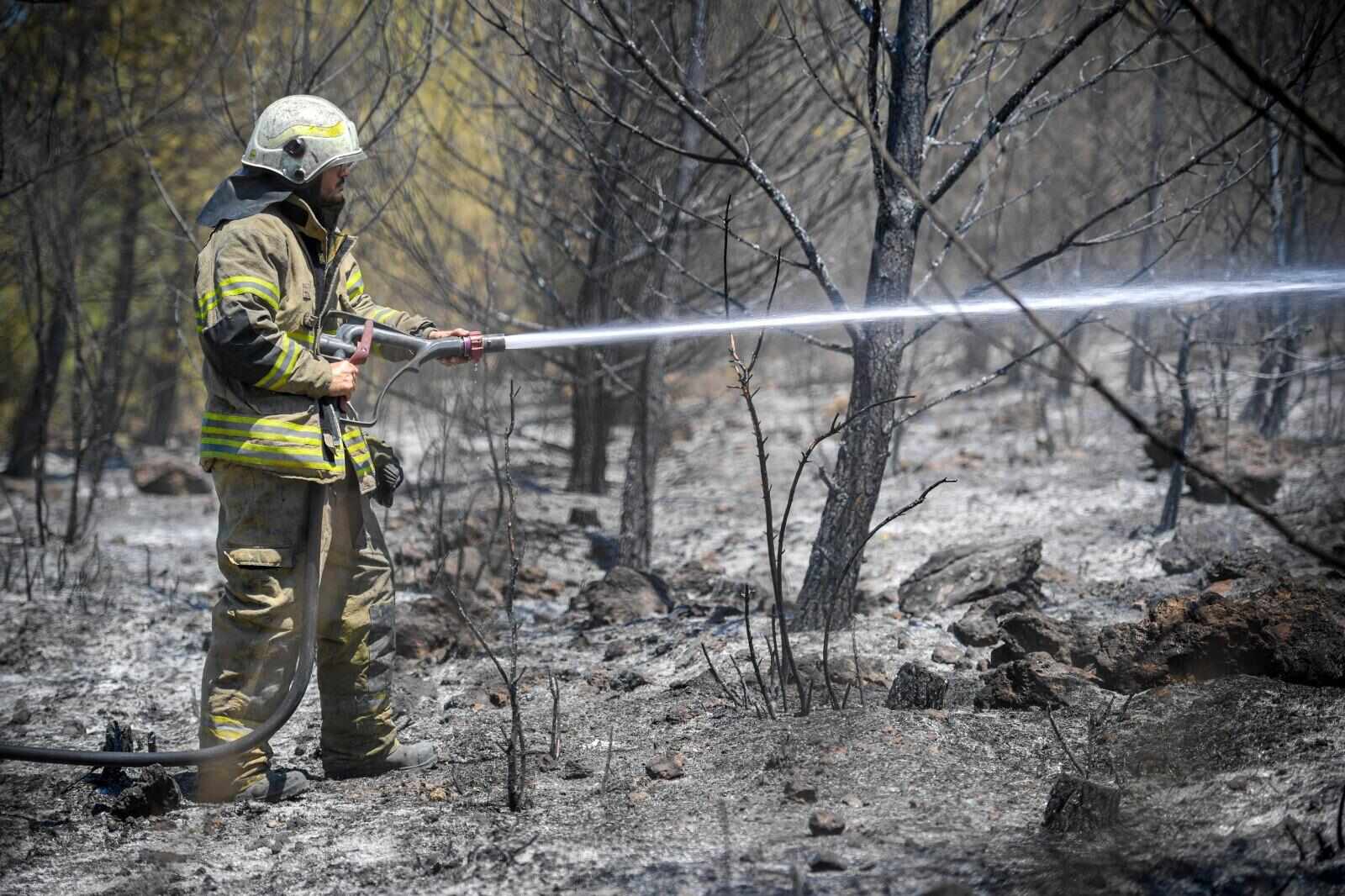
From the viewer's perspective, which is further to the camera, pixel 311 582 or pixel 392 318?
pixel 392 318

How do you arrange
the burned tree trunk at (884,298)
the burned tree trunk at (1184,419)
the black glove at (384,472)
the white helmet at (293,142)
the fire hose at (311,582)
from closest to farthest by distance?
the fire hose at (311,582) → the white helmet at (293,142) → the black glove at (384,472) → the burned tree trunk at (884,298) → the burned tree trunk at (1184,419)

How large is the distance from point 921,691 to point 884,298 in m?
1.43

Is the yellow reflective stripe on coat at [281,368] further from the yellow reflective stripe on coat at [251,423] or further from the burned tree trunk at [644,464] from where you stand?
the burned tree trunk at [644,464]

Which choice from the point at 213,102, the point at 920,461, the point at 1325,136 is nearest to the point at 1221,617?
the point at 1325,136

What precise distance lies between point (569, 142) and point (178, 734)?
2.91 metres

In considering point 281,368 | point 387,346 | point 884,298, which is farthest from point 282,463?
point 884,298

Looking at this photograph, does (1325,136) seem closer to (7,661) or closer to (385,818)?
(385,818)

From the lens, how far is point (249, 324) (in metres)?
3.08

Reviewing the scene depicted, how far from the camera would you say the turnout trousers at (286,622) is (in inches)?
126

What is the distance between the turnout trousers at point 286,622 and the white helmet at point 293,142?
2.94ft

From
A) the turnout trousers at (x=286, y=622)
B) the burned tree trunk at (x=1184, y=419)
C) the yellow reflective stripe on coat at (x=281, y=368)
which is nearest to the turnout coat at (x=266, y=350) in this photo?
the yellow reflective stripe on coat at (x=281, y=368)

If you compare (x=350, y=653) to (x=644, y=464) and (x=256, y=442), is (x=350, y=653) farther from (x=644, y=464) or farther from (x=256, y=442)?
(x=644, y=464)

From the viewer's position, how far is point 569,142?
5023mm

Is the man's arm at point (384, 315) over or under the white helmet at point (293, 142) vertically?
under
